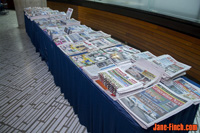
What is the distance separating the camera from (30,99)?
225cm

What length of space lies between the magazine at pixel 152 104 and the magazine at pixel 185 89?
0.45 ft

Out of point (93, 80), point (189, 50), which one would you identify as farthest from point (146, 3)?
point (93, 80)

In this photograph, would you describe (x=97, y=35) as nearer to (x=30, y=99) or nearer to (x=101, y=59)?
(x=101, y=59)

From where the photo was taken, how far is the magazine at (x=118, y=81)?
1107 mm

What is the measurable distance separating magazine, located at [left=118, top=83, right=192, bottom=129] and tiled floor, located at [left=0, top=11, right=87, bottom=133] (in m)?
0.97

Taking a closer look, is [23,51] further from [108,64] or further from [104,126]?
[104,126]

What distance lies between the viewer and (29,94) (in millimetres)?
2355

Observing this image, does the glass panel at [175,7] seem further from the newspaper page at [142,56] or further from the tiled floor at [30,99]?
→ the tiled floor at [30,99]

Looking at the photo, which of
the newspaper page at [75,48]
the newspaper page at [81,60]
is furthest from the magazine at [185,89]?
the newspaper page at [75,48]

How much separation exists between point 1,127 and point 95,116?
122 centimetres

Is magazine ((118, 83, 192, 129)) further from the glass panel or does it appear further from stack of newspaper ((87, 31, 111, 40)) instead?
the glass panel

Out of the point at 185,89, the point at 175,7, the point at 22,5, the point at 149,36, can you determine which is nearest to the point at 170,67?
the point at 185,89

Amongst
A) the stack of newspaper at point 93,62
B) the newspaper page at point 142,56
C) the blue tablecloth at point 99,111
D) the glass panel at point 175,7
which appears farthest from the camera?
the glass panel at point 175,7

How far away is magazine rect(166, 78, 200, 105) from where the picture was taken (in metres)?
1.16
